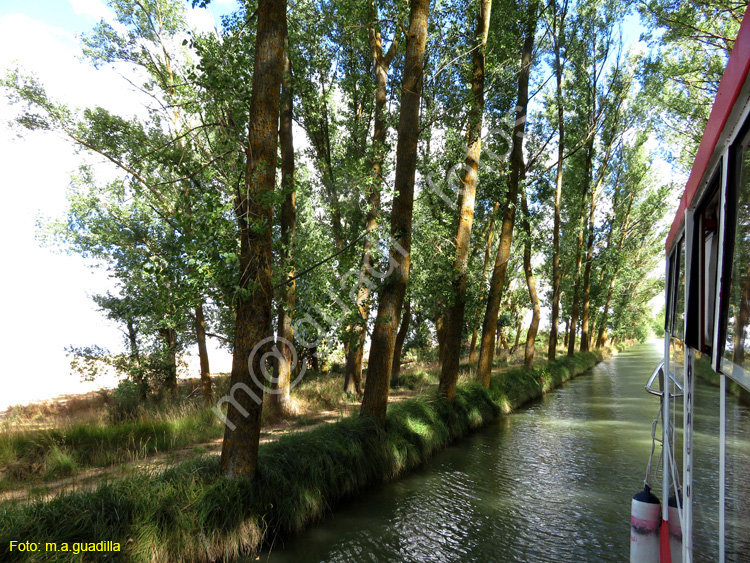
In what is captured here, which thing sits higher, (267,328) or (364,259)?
(364,259)

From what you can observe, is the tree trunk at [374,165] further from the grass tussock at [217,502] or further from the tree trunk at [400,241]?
the grass tussock at [217,502]

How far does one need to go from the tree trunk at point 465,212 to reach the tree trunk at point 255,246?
238 inches

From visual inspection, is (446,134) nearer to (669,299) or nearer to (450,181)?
(450,181)

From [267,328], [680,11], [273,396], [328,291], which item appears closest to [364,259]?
[328,291]

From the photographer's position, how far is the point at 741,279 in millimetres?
1759

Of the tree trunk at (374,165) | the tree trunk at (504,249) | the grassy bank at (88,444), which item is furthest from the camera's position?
the tree trunk at (504,249)

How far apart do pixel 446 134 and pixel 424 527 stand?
35.0ft

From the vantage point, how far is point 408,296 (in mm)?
12836

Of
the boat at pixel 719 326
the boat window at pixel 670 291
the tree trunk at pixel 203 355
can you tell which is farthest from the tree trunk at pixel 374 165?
the boat at pixel 719 326

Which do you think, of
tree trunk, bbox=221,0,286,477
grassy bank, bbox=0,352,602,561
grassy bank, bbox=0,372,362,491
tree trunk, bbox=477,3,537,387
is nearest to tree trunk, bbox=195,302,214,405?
grassy bank, bbox=0,372,362,491

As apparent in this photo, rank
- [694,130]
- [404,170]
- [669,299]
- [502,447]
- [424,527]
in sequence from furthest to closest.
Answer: [694,130]
[502,447]
[404,170]
[424,527]
[669,299]

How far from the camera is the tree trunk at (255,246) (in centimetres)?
536

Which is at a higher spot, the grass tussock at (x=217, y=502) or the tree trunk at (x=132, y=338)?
the tree trunk at (x=132, y=338)

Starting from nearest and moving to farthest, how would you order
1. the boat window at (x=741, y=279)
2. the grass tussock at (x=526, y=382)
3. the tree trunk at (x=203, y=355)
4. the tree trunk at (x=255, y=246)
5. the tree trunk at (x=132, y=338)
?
the boat window at (x=741, y=279), the tree trunk at (x=255, y=246), the tree trunk at (x=203, y=355), the grass tussock at (x=526, y=382), the tree trunk at (x=132, y=338)
